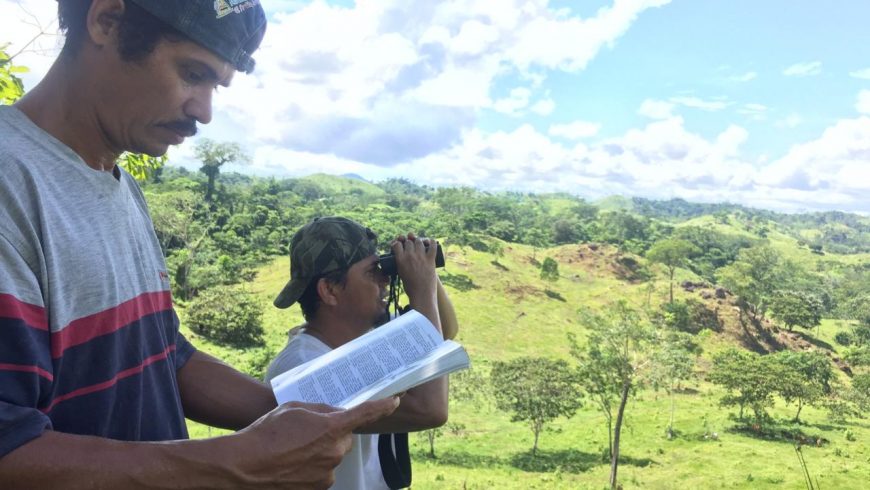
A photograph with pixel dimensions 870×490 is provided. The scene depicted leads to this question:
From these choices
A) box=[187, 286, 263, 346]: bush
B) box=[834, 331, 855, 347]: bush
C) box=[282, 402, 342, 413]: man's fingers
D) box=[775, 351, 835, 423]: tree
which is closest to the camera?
box=[282, 402, 342, 413]: man's fingers

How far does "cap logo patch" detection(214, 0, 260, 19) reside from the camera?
989 millimetres

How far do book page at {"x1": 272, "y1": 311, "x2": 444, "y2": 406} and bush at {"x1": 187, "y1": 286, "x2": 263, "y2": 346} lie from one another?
79.6 feet

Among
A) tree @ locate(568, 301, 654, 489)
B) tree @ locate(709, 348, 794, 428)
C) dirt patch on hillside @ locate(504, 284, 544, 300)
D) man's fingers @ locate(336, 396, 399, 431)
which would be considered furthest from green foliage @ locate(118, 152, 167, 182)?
dirt patch on hillside @ locate(504, 284, 544, 300)

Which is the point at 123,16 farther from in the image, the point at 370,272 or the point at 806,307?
the point at 806,307

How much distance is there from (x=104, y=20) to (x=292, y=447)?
2.63 feet

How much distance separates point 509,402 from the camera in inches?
753

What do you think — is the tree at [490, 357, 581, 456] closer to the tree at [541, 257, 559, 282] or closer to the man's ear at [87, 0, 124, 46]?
the man's ear at [87, 0, 124, 46]

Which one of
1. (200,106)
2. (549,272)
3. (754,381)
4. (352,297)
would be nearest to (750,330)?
(549,272)

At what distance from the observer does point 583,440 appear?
20.7 meters

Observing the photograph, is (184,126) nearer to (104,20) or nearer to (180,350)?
(104,20)

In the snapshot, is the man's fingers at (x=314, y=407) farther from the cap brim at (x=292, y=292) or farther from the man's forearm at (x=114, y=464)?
the cap brim at (x=292, y=292)

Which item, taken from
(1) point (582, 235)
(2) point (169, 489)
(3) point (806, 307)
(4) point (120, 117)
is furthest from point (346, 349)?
(1) point (582, 235)

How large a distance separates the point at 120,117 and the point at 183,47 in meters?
0.17

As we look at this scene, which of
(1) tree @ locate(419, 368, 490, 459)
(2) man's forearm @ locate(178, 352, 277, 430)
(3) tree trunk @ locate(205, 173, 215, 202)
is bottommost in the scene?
(1) tree @ locate(419, 368, 490, 459)
